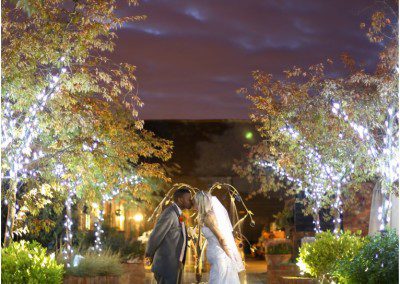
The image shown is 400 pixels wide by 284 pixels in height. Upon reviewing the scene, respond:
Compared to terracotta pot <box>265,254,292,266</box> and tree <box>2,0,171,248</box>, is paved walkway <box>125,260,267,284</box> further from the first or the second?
tree <box>2,0,171,248</box>

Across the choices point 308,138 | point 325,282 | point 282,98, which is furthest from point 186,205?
point 282,98

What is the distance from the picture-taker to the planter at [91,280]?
15.5 m

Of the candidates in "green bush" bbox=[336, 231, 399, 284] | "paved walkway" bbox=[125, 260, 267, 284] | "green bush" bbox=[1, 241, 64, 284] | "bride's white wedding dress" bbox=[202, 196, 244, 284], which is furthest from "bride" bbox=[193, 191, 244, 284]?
"paved walkway" bbox=[125, 260, 267, 284]

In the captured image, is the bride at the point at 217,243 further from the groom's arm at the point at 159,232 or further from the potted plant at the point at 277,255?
the potted plant at the point at 277,255

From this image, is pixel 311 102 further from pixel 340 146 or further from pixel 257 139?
pixel 257 139

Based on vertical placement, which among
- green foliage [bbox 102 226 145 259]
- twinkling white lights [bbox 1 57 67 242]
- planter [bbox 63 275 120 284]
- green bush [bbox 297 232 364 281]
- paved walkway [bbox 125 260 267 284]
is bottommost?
planter [bbox 63 275 120 284]

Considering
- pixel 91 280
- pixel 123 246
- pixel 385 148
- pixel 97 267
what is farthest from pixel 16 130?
pixel 123 246

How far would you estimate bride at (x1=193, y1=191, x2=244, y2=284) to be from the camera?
10.1m

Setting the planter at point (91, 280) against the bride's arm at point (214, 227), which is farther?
the planter at point (91, 280)

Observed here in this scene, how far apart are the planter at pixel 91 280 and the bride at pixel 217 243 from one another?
585 cm

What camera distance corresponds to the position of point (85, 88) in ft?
42.7

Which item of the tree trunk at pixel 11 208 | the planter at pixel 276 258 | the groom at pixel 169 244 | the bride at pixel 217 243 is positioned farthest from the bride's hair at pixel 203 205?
the planter at pixel 276 258

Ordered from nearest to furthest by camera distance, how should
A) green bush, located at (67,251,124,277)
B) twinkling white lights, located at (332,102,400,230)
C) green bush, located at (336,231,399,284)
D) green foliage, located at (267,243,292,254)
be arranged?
green bush, located at (336,231,399,284) → twinkling white lights, located at (332,102,400,230) → green bush, located at (67,251,124,277) → green foliage, located at (267,243,292,254)

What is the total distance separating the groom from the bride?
48 cm
